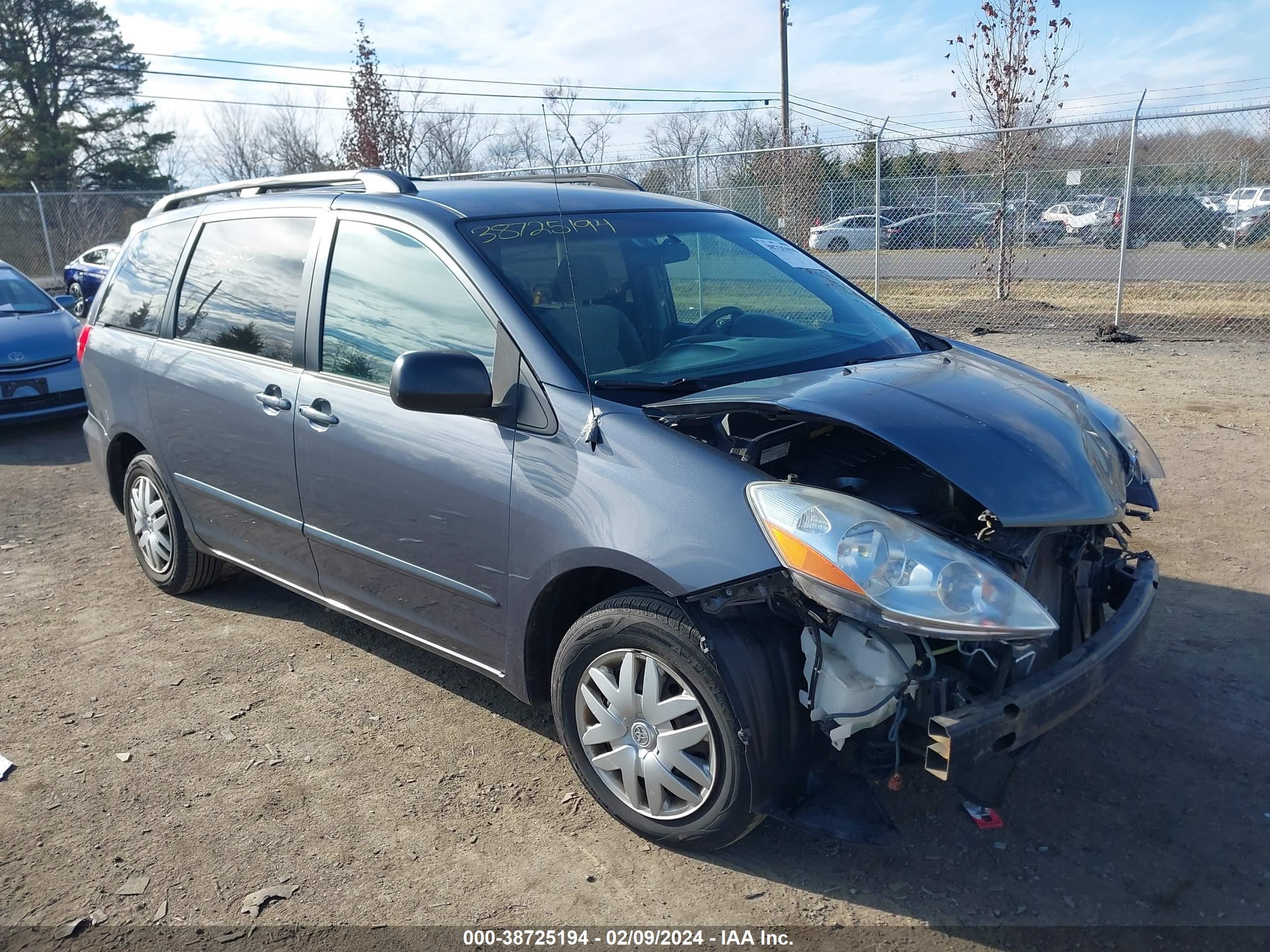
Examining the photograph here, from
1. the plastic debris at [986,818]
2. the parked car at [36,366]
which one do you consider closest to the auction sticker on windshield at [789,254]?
the plastic debris at [986,818]

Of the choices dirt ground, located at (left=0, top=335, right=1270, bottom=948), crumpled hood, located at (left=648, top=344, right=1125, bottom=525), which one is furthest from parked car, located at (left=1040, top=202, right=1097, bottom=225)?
crumpled hood, located at (left=648, top=344, right=1125, bottom=525)

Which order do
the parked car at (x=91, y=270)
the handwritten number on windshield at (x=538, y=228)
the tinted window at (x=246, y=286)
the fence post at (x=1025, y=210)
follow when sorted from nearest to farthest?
the handwritten number on windshield at (x=538, y=228), the tinted window at (x=246, y=286), the fence post at (x=1025, y=210), the parked car at (x=91, y=270)

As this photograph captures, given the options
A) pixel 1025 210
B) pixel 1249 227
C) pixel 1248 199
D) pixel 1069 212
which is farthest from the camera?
pixel 1025 210

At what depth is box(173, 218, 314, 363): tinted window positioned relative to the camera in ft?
13.1

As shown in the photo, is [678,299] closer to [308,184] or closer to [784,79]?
[308,184]

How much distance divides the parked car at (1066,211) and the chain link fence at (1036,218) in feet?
0.08

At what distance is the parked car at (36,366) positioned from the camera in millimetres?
8773

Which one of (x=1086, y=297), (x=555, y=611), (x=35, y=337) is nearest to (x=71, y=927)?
(x=555, y=611)

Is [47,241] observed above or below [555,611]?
above

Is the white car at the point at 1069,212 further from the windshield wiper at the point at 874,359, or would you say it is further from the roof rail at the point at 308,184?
the roof rail at the point at 308,184

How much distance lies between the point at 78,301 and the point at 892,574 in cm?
981

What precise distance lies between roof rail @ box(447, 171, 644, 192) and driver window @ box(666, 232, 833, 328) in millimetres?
693

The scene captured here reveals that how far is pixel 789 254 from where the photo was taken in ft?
14.3

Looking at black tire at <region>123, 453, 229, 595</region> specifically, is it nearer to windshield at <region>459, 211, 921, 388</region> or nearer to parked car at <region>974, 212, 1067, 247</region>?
windshield at <region>459, 211, 921, 388</region>
